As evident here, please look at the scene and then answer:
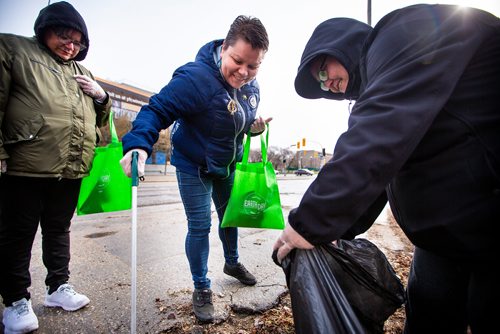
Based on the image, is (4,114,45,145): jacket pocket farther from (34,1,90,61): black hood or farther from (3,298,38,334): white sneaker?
(3,298,38,334): white sneaker

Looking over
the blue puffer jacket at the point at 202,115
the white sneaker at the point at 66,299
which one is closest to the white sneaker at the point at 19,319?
the white sneaker at the point at 66,299

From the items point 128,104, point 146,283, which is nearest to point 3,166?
point 146,283

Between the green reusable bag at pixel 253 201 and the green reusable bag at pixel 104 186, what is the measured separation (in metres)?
0.82

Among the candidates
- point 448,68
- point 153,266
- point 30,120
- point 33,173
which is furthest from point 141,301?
point 448,68

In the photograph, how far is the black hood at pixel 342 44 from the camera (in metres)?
1.18

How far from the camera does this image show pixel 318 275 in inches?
38.9

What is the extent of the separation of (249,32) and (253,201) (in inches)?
44.3

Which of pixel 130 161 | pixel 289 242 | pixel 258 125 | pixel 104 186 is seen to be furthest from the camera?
pixel 258 125

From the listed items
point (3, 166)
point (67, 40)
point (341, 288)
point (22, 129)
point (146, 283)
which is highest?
point (67, 40)

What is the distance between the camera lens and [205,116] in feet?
5.87

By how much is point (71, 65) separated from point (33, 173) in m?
0.83

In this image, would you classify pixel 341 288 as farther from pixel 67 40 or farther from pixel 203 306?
pixel 67 40

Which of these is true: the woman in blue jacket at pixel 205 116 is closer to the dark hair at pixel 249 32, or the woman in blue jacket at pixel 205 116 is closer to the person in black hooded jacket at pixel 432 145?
the dark hair at pixel 249 32

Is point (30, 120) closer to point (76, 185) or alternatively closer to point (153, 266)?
point (76, 185)
